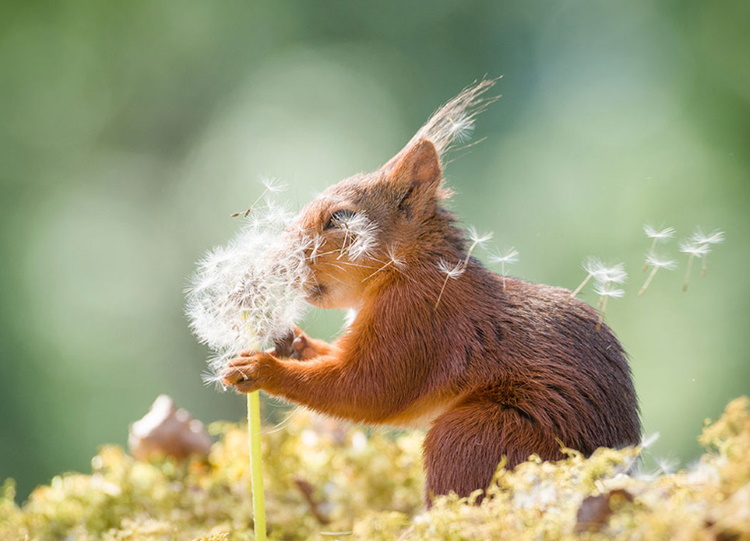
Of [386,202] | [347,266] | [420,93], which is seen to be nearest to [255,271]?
[347,266]

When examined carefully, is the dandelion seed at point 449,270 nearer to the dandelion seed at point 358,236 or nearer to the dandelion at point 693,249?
the dandelion seed at point 358,236

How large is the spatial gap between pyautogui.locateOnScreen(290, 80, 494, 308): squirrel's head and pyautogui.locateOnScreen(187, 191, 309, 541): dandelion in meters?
0.05

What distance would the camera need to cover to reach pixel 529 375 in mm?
1201

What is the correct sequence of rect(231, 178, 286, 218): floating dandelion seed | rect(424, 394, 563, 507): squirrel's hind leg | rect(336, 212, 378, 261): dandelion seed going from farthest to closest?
rect(231, 178, 286, 218): floating dandelion seed → rect(336, 212, 378, 261): dandelion seed → rect(424, 394, 563, 507): squirrel's hind leg

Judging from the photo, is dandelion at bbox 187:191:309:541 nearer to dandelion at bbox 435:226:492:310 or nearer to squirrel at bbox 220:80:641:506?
squirrel at bbox 220:80:641:506

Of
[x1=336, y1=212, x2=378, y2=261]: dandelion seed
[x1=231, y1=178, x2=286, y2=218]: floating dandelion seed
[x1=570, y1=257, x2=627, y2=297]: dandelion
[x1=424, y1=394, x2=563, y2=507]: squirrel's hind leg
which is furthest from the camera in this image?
[x1=231, y1=178, x2=286, y2=218]: floating dandelion seed

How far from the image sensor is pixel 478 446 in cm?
111

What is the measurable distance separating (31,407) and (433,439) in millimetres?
3560

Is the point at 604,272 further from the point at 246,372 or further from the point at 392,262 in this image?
the point at 246,372

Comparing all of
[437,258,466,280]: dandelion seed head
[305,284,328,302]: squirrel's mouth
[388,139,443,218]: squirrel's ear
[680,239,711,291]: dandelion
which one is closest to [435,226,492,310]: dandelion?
[437,258,466,280]: dandelion seed head

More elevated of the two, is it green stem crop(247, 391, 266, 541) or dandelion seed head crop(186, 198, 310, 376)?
dandelion seed head crop(186, 198, 310, 376)

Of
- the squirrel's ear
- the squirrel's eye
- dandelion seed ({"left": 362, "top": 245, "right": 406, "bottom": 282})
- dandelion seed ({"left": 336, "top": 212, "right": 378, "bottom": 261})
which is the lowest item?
dandelion seed ({"left": 362, "top": 245, "right": 406, "bottom": 282})

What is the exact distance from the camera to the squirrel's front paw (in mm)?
1205

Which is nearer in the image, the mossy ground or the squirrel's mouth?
the mossy ground
